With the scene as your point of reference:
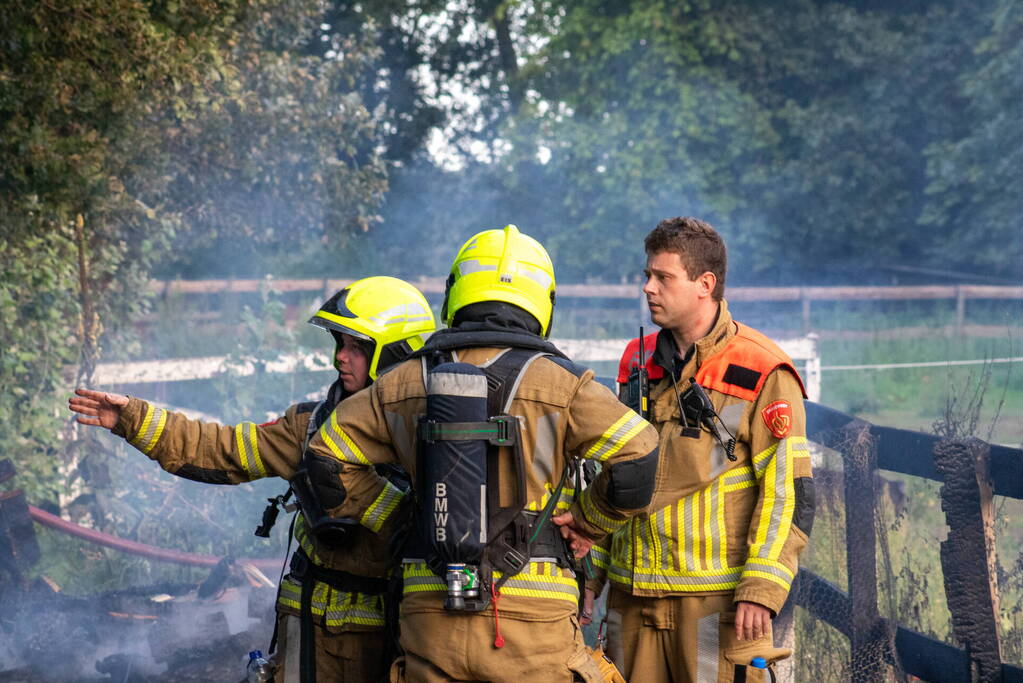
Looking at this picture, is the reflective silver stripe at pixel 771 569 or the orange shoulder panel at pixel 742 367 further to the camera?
the orange shoulder panel at pixel 742 367

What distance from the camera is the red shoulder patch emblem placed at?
10.5ft

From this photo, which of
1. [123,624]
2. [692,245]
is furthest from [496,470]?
[123,624]

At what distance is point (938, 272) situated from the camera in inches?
768

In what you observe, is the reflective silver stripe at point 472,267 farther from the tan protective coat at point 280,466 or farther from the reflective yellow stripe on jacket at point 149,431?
the reflective yellow stripe on jacket at point 149,431

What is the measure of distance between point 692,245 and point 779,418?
604mm

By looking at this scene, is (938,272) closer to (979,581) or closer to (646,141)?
(646,141)

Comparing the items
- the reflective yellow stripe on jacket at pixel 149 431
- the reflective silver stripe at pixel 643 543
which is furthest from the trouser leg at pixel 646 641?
the reflective yellow stripe on jacket at pixel 149 431

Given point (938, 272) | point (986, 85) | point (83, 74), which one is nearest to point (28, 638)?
point (83, 74)

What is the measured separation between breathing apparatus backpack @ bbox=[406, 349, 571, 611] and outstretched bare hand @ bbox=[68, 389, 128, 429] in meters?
1.20

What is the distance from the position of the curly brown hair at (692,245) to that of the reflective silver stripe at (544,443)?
872mm

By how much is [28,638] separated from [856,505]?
468 centimetres

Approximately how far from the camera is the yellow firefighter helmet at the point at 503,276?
9.70 ft

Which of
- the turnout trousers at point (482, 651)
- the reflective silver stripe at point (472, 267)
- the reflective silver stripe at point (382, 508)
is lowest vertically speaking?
the turnout trousers at point (482, 651)

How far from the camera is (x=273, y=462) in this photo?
353cm
